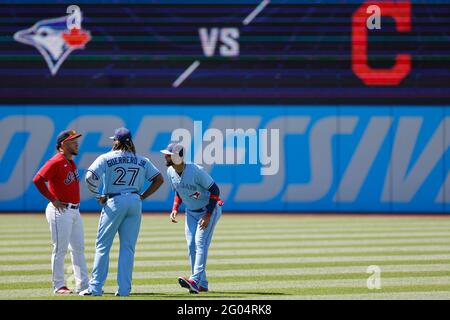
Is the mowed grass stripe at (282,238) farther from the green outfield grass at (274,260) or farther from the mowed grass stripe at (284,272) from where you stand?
the mowed grass stripe at (284,272)

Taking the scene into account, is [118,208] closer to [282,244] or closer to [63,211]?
[63,211]

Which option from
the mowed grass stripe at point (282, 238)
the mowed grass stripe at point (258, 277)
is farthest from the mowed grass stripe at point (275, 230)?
the mowed grass stripe at point (258, 277)

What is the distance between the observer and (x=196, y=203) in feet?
38.5

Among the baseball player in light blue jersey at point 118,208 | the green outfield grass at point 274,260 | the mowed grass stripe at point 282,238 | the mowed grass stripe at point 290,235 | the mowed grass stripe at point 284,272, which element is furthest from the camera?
the mowed grass stripe at point 290,235

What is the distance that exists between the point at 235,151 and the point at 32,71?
20.4ft

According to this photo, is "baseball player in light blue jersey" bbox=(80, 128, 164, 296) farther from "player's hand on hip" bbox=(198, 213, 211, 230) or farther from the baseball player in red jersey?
"player's hand on hip" bbox=(198, 213, 211, 230)

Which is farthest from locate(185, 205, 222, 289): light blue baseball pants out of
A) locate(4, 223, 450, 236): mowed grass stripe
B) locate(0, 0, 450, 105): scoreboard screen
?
locate(0, 0, 450, 105): scoreboard screen

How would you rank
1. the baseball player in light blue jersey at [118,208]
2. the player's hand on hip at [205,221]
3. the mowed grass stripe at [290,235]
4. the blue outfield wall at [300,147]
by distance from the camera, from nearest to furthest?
the baseball player in light blue jersey at [118,208], the player's hand on hip at [205,221], the mowed grass stripe at [290,235], the blue outfield wall at [300,147]

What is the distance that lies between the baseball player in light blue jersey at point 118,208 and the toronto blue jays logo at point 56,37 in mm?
17631

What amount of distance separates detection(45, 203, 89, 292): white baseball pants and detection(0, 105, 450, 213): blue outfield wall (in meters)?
16.3

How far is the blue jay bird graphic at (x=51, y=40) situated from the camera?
2808 centimetres

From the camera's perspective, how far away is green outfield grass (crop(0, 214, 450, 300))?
449 inches

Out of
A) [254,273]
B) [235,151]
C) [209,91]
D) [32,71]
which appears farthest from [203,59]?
[254,273]
